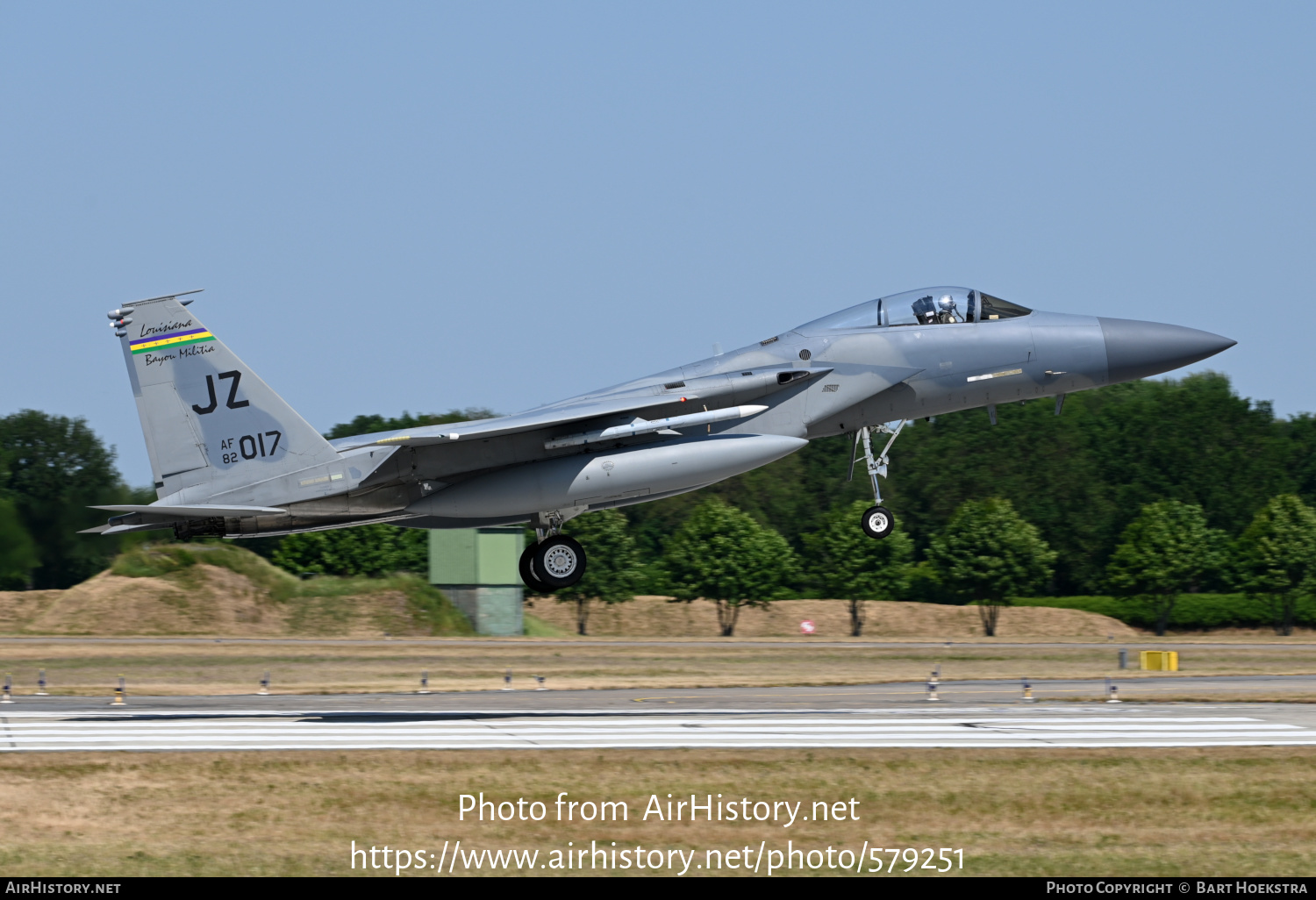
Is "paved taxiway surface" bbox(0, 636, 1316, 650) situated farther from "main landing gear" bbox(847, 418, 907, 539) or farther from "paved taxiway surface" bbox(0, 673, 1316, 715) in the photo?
"main landing gear" bbox(847, 418, 907, 539)

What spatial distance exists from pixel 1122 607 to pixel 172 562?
164ft

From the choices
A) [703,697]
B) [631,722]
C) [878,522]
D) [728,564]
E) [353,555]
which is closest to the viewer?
[878,522]

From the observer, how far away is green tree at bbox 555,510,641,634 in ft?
222

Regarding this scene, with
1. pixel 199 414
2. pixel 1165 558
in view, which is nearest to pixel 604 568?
pixel 1165 558

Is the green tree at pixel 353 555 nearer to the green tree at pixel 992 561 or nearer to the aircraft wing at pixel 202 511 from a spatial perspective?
the green tree at pixel 992 561

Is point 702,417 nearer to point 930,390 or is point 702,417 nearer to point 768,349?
point 768,349

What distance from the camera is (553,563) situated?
72.4ft

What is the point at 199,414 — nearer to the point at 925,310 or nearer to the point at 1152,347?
the point at 925,310

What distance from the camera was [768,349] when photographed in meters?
22.1

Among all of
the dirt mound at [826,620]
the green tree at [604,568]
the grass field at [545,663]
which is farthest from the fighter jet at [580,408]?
the dirt mound at [826,620]

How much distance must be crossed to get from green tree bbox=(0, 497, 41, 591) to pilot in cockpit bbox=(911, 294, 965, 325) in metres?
33.0

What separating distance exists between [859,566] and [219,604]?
105 feet

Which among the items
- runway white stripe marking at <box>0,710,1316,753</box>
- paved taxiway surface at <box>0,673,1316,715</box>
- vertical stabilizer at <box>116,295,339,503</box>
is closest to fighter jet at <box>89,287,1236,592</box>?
vertical stabilizer at <box>116,295,339,503</box>

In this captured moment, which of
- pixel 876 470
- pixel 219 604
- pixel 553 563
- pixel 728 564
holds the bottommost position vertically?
pixel 219 604
